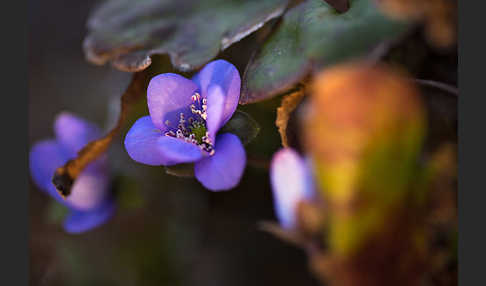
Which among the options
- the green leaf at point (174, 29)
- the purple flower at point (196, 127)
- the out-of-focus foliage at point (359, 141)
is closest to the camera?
the out-of-focus foliage at point (359, 141)

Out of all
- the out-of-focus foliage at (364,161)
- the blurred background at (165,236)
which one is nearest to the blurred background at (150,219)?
the blurred background at (165,236)

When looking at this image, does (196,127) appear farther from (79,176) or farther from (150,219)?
(150,219)

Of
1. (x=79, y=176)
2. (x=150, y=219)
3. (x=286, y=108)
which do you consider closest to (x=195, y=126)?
(x=286, y=108)

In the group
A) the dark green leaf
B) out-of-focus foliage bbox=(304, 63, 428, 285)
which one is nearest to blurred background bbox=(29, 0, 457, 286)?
the dark green leaf

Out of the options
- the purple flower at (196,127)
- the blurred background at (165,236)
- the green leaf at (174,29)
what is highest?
the green leaf at (174,29)

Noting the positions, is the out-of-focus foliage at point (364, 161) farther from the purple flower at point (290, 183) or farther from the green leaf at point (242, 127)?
the green leaf at point (242, 127)
